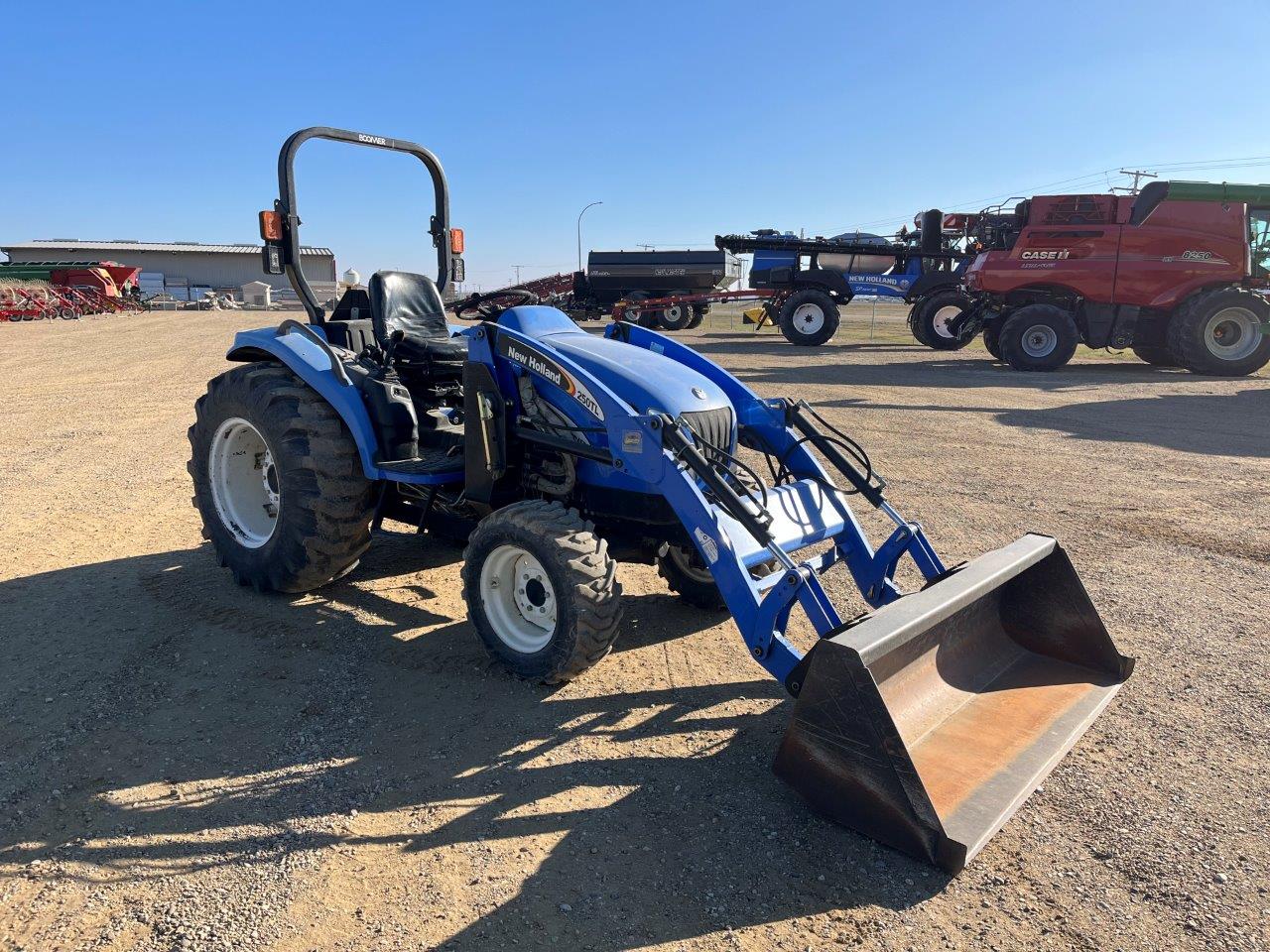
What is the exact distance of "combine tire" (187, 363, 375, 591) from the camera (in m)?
4.18

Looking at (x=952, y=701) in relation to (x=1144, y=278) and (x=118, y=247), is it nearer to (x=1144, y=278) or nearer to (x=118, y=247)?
(x=1144, y=278)

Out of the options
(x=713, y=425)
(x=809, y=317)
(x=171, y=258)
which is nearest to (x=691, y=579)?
(x=713, y=425)

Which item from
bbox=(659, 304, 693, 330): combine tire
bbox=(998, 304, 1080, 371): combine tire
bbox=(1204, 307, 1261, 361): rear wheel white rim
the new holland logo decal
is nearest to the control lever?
the new holland logo decal

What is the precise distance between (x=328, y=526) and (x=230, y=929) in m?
2.23

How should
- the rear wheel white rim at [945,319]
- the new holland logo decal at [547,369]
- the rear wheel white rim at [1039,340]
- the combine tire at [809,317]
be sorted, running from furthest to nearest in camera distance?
the combine tire at [809,317], the rear wheel white rim at [945,319], the rear wheel white rim at [1039,340], the new holland logo decal at [547,369]

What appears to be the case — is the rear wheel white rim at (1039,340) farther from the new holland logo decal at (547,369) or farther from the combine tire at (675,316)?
the new holland logo decal at (547,369)

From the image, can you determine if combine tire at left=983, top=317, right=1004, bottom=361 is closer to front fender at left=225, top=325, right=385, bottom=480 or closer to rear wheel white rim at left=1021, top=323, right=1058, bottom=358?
rear wheel white rim at left=1021, top=323, right=1058, bottom=358

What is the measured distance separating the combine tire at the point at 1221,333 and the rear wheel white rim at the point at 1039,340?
1.84 metres

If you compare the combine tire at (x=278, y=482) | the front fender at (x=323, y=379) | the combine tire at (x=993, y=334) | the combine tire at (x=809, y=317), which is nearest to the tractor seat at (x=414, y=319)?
the front fender at (x=323, y=379)

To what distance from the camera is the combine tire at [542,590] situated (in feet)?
10.8

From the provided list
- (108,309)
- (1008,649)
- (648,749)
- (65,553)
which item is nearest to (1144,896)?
(1008,649)

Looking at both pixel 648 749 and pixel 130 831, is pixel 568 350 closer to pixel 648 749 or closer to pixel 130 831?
pixel 648 749

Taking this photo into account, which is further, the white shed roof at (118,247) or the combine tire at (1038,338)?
the white shed roof at (118,247)

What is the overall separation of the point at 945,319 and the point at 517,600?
A: 16.8 metres
